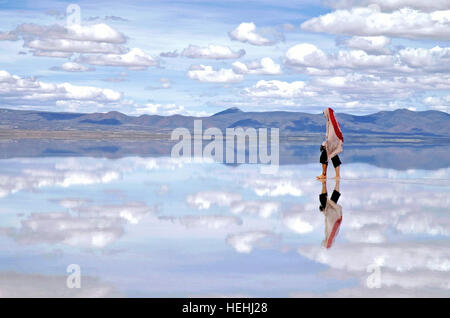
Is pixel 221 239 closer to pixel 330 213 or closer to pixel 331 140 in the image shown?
pixel 330 213

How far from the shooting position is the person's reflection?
10.8 metres

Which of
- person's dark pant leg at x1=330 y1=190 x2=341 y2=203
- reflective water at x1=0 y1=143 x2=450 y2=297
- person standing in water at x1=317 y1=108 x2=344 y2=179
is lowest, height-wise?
reflective water at x1=0 y1=143 x2=450 y2=297

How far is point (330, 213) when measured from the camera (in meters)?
13.6

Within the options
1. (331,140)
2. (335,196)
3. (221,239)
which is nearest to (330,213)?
(335,196)

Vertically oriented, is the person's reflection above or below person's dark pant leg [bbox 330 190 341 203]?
below

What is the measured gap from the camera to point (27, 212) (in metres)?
13.5

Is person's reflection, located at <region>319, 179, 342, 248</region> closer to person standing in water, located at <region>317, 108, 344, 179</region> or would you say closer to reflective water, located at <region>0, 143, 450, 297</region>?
reflective water, located at <region>0, 143, 450, 297</region>

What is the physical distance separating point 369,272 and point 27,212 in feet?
23.6

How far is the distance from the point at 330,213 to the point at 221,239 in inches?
140

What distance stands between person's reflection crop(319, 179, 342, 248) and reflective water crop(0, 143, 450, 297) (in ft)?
0.20

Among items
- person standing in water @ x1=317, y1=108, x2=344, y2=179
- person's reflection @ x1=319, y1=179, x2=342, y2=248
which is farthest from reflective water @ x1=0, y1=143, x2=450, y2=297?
person standing in water @ x1=317, y1=108, x2=344, y2=179

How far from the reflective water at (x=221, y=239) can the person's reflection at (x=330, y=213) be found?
0.20ft

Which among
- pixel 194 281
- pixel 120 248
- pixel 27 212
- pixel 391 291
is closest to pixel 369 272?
pixel 391 291

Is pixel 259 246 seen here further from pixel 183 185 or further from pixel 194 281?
pixel 183 185
